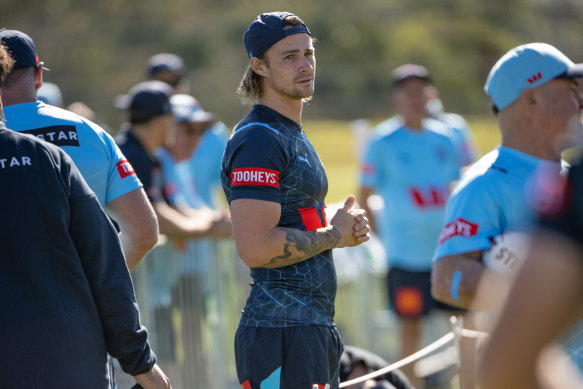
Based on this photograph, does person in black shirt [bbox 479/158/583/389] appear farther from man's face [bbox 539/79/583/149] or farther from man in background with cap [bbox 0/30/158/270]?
man in background with cap [bbox 0/30/158/270]

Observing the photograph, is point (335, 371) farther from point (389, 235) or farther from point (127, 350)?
point (389, 235)

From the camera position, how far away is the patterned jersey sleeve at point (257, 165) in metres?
3.43

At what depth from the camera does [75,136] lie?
11.9ft

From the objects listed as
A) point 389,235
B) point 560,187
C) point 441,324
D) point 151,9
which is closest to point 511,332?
point 560,187

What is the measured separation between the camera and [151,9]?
5481cm

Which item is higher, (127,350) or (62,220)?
(62,220)

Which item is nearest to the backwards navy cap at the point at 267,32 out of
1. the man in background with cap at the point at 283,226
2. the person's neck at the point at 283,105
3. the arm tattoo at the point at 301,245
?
the man in background with cap at the point at 283,226

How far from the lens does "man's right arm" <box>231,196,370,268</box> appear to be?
3.43 m

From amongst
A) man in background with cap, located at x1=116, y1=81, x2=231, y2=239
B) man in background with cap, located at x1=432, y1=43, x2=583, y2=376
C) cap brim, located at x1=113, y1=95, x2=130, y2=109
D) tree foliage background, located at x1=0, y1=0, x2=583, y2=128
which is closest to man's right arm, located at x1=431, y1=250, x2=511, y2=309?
man in background with cap, located at x1=432, y1=43, x2=583, y2=376

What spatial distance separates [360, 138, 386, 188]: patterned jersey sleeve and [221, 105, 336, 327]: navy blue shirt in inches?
162

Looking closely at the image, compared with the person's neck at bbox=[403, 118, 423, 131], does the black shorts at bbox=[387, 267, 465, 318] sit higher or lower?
lower

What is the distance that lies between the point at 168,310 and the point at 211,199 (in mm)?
2268

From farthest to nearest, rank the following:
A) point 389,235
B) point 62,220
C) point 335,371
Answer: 1. point 389,235
2. point 335,371
3. point 62,220

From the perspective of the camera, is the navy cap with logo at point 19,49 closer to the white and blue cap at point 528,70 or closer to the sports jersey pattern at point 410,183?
the white and blue cap at point 528,70
